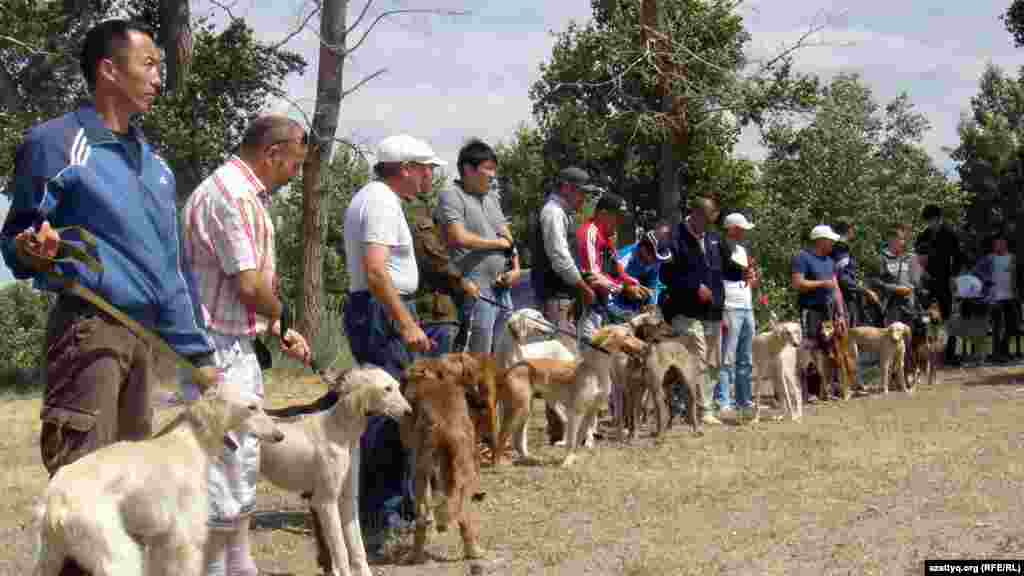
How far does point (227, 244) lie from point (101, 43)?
3.10 ft

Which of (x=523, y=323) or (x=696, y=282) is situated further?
(x=696, y=282)

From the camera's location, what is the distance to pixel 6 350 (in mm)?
23516

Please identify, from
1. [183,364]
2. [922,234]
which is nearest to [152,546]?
[183,364]

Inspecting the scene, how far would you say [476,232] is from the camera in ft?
28.3

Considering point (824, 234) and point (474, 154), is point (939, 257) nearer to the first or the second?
point (824, 234)

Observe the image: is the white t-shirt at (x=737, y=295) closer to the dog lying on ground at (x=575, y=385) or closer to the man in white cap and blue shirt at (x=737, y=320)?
the man in white cap and blue shirt at (x=737, y=320)

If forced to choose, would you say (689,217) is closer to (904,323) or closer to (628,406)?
(628,406)

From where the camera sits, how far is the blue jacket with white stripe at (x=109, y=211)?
3.81m

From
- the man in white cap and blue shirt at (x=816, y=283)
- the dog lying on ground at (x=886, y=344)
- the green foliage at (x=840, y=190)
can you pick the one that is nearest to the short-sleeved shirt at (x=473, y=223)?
the man in white cap and blue shirt at (x=816, y=283)

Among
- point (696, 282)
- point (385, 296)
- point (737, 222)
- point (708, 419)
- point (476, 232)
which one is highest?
point (737, 222)

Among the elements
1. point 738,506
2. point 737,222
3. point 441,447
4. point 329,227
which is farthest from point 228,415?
point 329,227

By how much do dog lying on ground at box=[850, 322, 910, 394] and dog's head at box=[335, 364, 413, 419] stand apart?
10.3 meters

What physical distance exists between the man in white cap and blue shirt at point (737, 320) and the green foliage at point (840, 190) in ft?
64.4

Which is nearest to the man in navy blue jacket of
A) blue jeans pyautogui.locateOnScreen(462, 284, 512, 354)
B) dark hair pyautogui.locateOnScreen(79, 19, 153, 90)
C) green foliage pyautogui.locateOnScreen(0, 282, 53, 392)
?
blue jeans pyautogui.locateOnScreen(462, 284, 512, 354)
